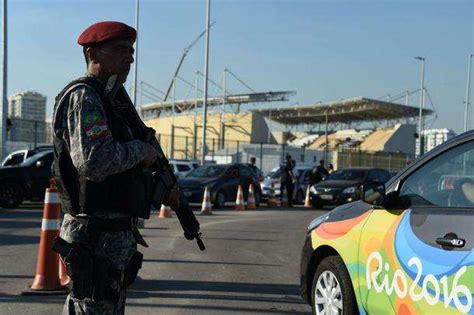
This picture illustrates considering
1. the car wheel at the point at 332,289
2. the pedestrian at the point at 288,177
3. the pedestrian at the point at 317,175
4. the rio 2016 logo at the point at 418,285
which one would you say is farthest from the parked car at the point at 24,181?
the rio 2016 logo at the point at 418,285

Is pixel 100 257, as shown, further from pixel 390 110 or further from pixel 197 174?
pixel 390 110

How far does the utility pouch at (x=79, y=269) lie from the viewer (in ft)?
9.55

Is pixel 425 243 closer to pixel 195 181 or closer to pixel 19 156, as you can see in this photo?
pixel 195 181

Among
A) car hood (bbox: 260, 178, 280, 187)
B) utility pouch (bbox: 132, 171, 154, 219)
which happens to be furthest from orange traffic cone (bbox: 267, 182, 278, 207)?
utility pouch (bbox: 132, 171, 154, 219)

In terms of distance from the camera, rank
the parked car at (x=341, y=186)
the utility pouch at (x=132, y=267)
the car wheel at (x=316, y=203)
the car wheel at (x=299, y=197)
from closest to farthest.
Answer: the utility pouch at (x=132, y=267) → the parked car at (x=341, y=186) → the car wheel at (x=316, y=203) → the car wheel at (x=299, y=197)

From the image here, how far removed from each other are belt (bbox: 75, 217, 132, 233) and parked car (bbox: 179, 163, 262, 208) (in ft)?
52.4

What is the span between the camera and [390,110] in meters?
98.2

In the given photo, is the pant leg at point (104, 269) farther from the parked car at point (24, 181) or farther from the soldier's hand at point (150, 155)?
the parked car at point (24, 181)

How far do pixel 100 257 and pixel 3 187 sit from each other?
14401 millimetres

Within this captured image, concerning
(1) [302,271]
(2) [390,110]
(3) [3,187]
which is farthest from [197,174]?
(2) [390,110]

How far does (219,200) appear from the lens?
65.1 feet

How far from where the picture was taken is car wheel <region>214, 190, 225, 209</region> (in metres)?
19.7

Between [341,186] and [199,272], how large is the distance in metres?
12.8

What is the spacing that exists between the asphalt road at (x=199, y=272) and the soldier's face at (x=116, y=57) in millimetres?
3296
